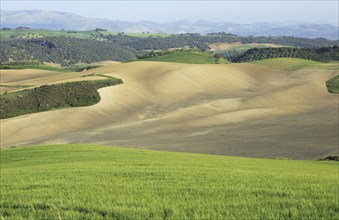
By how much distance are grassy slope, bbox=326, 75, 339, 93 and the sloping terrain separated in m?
1.87

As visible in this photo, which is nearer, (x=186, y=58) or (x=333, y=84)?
(x=333, y=84)

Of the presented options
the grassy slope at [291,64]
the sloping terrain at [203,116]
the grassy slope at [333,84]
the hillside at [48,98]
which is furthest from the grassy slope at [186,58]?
the hillside at [48,98]

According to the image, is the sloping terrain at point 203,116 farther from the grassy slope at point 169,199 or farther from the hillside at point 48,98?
the grassy slope at point 169,199

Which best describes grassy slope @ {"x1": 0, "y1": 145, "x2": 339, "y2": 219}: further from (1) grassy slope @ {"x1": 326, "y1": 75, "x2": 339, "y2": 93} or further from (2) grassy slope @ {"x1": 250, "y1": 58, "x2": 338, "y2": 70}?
(2) grassy slope @ {"x1": 250, "y1": 58, "x2": 338, "y2": 70}

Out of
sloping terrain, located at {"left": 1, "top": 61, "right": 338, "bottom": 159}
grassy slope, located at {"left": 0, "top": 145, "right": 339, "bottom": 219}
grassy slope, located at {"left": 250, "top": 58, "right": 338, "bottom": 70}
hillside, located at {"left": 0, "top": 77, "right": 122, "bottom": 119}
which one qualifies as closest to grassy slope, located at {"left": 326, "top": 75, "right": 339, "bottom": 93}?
sloping terrain, located at {"left": 1, "top": 61, "right": 338, "bottom": 159}

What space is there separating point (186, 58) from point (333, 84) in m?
71.3

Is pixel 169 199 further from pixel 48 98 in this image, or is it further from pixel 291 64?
pixel 291 64

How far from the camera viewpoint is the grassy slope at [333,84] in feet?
315

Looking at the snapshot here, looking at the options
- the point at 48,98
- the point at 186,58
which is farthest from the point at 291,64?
the point at 48,98

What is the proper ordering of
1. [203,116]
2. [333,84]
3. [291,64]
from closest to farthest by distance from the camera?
[203,116], [333,84], [291,64]

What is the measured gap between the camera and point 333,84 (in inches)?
3967

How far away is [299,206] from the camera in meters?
9.67

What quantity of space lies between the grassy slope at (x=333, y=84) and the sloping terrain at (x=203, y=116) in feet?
6.15

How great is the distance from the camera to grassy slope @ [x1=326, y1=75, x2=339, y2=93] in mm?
95875
